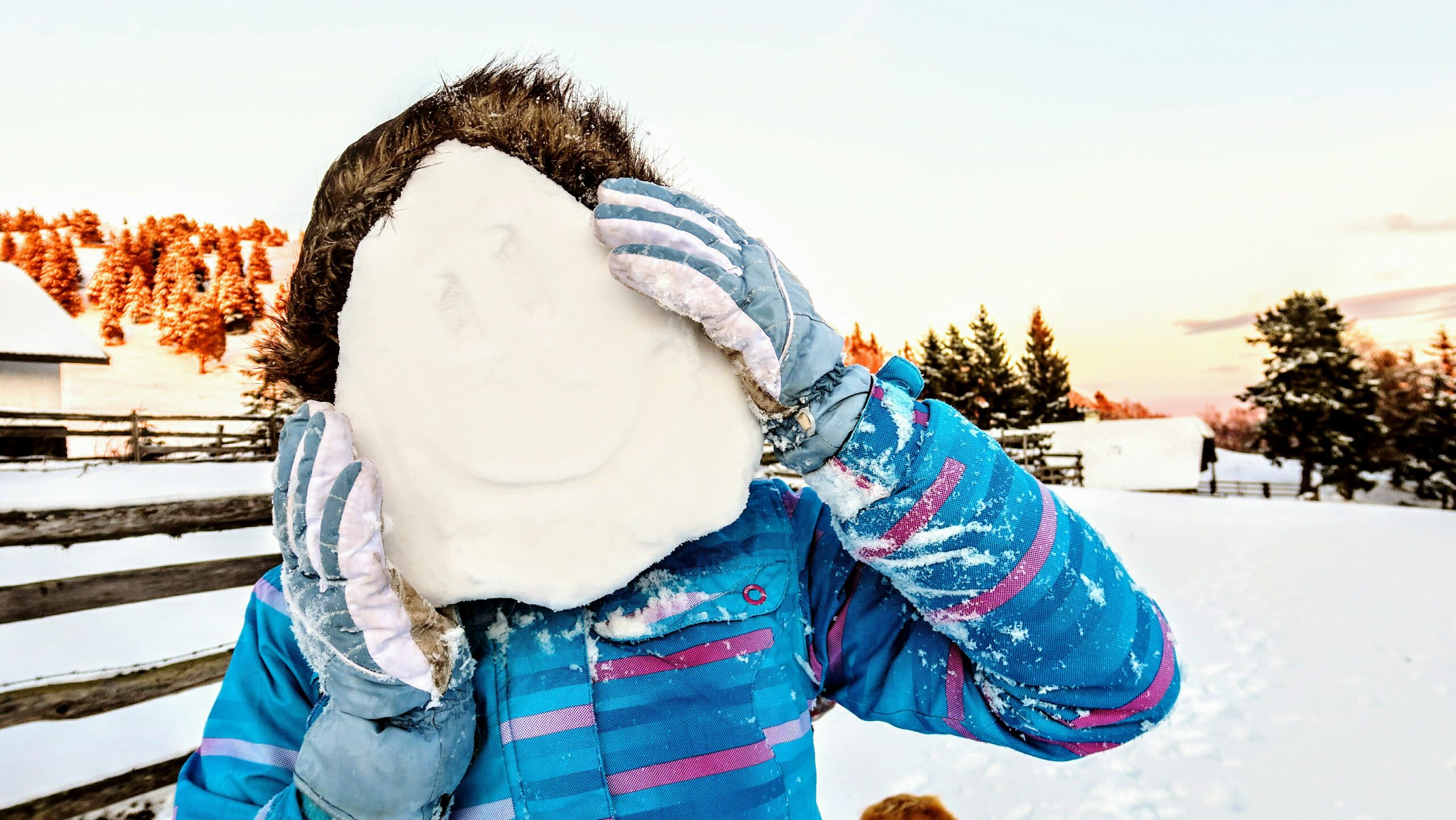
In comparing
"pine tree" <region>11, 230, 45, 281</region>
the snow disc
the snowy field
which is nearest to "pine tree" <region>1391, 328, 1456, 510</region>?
the snowy field

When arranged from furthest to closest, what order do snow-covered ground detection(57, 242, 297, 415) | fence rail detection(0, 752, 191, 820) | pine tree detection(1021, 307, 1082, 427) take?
1. pine tree detection(1021, 307, 1082, 427)
2. snow-covered ground detection(57, 242, 297, 415)
3. fence rail detection(0, 752, 191, 820)

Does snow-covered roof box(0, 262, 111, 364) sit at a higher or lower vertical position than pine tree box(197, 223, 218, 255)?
lower

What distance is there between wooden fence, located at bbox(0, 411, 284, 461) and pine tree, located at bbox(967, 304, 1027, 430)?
22.3 m

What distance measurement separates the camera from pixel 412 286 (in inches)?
32.0

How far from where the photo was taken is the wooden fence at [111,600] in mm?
2512

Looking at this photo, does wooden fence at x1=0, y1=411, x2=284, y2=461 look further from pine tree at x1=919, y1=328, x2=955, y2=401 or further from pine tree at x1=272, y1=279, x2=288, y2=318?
pine tree at x1=919, y1=328, x2=955, y2=401

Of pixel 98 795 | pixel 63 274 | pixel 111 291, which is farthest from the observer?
pixel 111 291

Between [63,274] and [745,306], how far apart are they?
29428mm

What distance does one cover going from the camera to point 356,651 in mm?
719

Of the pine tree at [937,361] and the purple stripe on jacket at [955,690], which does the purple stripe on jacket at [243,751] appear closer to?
the purple stripe on jacket at [955,690]

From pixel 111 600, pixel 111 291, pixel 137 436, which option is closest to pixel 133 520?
pixel 111 600

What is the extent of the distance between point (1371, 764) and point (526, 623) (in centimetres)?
428

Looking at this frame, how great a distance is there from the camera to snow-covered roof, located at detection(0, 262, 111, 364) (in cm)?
1373

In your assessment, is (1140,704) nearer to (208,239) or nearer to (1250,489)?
(208,239)
